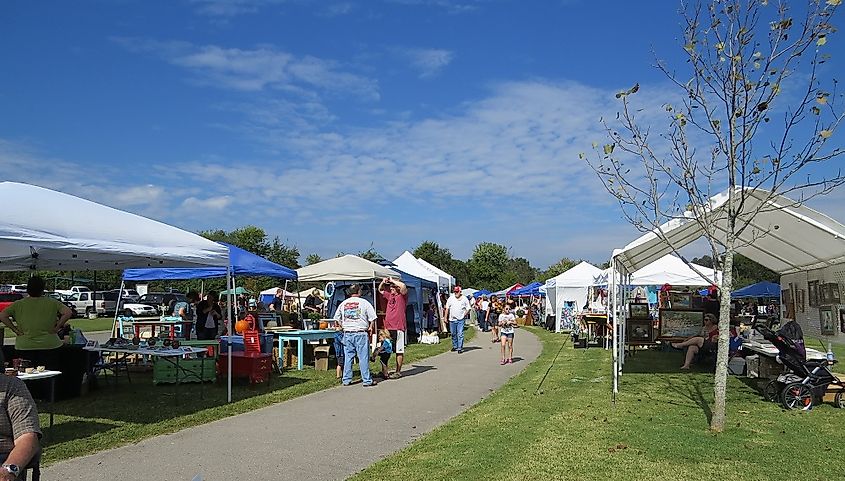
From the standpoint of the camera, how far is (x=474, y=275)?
93.6m

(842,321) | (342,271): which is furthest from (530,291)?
(842,321)

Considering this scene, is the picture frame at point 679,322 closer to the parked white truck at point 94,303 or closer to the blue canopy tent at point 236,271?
the blue canopy tent at point 236,271

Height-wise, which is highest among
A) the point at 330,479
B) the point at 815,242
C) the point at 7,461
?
the point at 815,242

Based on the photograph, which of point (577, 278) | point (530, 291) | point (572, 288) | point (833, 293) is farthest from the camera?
point (530, 291)

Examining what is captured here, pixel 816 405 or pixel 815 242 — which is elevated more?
pixel 815 242

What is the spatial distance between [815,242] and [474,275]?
81.0 meters

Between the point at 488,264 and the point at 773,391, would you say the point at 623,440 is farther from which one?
the point at 488,264

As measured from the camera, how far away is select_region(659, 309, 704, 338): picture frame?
713 inches

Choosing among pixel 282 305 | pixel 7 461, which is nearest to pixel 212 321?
pixel 7 461

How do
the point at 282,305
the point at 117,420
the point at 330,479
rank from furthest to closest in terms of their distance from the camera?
the point at 282,305 → the point at 117,420 → the point at 330,479

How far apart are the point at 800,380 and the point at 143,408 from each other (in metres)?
8.94

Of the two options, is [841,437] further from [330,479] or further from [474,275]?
[474,275]

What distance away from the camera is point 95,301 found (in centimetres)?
Answer: 4709

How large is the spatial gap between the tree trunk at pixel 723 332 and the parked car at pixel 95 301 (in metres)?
44.4
